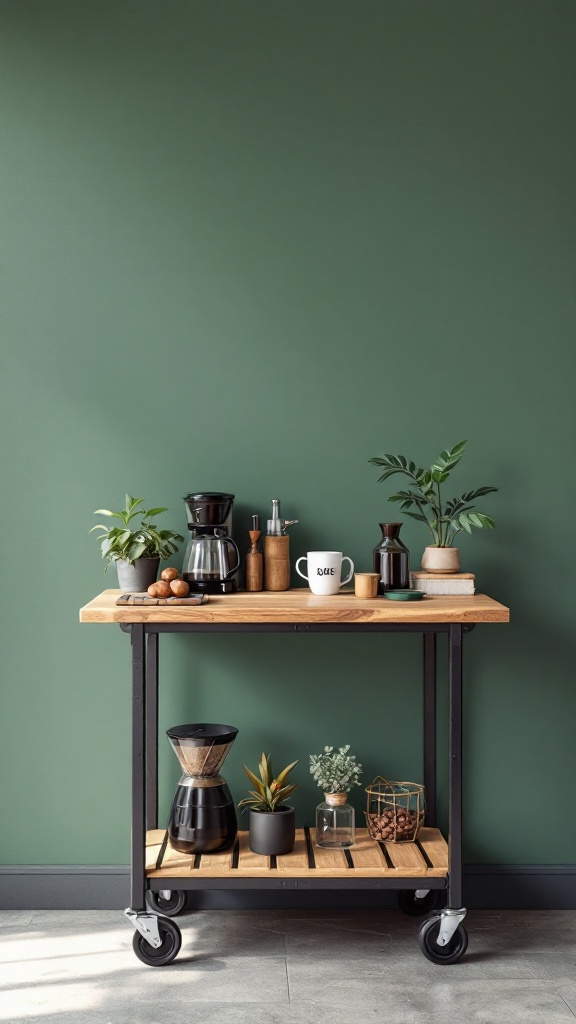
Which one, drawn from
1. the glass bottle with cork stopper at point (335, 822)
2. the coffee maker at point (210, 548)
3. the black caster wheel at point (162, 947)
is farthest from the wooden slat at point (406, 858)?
the coffee maker at point (210, 548)

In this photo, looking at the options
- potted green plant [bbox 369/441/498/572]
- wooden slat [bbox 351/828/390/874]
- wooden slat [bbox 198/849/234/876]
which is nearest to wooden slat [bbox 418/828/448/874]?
wooden slat [bbox 351/828/390/874]

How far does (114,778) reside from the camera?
2.86 m

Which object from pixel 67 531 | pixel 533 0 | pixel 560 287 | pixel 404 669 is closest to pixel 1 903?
pixel 67 531

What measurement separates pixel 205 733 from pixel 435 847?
71 cm

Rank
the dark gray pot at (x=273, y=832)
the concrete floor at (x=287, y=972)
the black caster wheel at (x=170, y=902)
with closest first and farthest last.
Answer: the concrete floor at (x=287, y=972) → the dark gray pot at (x=273, y=832) → the black caster wheel at (x=170, y=902)

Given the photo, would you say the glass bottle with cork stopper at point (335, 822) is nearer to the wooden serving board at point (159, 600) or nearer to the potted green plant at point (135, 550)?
the wooden serving board at point (159, 600)

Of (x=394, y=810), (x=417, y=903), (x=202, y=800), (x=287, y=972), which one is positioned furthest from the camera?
(x=417, y=903)

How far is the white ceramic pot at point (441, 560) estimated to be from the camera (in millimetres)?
2658

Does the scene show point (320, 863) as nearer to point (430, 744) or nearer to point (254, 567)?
point (430, 744)

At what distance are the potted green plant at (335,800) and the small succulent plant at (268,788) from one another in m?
0.09

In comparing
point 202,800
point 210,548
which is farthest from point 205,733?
point 210,548

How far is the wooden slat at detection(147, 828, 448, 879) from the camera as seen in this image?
94.5 inches

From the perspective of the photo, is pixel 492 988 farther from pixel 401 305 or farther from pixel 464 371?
pixel 401 305

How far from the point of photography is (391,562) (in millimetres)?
2596
